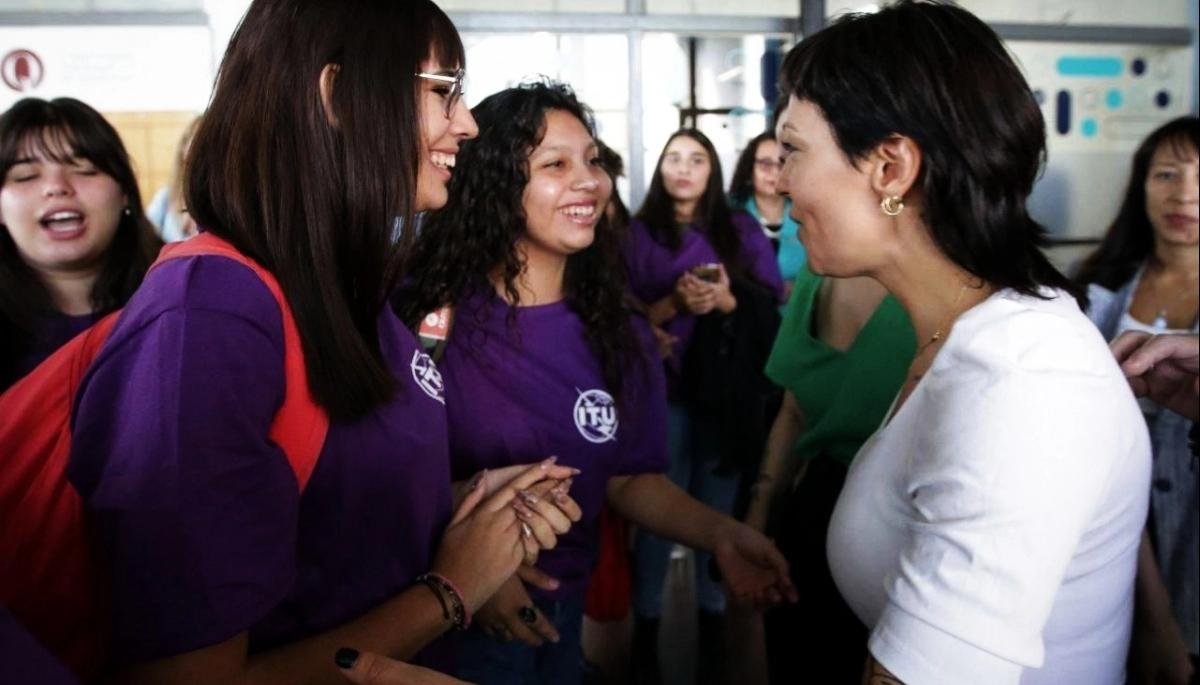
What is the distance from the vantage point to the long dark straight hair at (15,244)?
1957mm

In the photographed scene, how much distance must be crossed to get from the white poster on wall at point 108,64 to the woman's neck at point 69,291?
3361 millimetres

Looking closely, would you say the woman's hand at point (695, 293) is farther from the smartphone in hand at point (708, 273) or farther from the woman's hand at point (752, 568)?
the woman's hand at point (752, 568)

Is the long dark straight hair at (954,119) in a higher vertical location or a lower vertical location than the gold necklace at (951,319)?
higher

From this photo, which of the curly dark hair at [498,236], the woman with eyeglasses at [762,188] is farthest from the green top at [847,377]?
the woman with eyeglasses at [762,188]

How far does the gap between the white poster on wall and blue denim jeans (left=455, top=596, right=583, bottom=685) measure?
4.34 metres

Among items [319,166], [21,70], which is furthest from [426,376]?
[21,70]

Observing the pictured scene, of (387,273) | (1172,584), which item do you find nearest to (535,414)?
(387,273)

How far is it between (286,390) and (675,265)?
9.24ft

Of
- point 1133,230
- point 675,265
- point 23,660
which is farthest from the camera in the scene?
point 675,265

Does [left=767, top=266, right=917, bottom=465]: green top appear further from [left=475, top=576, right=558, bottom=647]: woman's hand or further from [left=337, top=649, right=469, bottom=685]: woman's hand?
[left=337, top=649, right=469, bottom=685]: woman's hand

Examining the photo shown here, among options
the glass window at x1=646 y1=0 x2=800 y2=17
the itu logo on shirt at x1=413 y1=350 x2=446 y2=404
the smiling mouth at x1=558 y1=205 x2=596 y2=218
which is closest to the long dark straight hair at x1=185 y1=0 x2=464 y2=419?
the itu logo on shirt at x1=413 y1=350 x2=446 y2=404

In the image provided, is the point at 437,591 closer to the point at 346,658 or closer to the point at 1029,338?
the point at 346,658

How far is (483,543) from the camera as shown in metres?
1.28

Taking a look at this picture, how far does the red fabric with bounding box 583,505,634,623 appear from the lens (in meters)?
2.24
